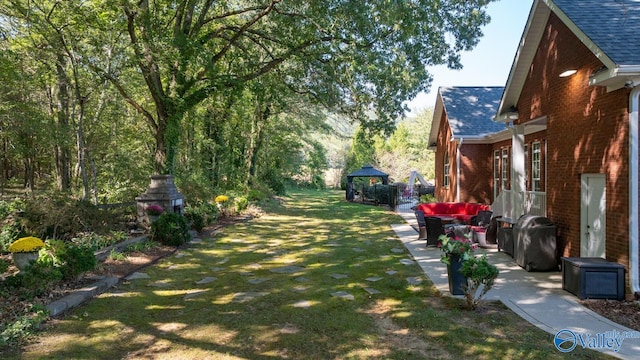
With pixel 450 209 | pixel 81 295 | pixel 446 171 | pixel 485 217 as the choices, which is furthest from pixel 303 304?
pixel 446 171

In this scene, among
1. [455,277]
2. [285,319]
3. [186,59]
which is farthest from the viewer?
[186,59]

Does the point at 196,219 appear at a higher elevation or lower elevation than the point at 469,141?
lower

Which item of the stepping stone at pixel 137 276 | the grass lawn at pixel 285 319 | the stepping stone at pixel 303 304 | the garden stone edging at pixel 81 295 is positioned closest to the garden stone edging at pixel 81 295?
the garden stone edging at pixel 81 295

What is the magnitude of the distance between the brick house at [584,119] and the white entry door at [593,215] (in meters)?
0.02

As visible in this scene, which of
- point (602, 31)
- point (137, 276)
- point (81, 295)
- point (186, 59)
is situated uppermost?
point (186, 59)

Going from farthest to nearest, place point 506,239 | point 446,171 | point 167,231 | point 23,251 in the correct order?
point 446,171 < point 167,231 < point 506,239 < point 23,251

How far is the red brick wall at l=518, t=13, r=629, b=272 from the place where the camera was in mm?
6172

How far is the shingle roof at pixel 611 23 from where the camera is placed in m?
6.01

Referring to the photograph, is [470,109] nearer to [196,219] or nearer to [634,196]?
[634,196]

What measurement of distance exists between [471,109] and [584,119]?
35.0ft

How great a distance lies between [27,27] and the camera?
38.0 ft

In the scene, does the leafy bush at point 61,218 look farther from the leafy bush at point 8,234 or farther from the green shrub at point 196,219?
the green shrub at point 196,219

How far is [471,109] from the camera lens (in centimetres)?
1750

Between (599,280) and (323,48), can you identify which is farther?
(323,48)
